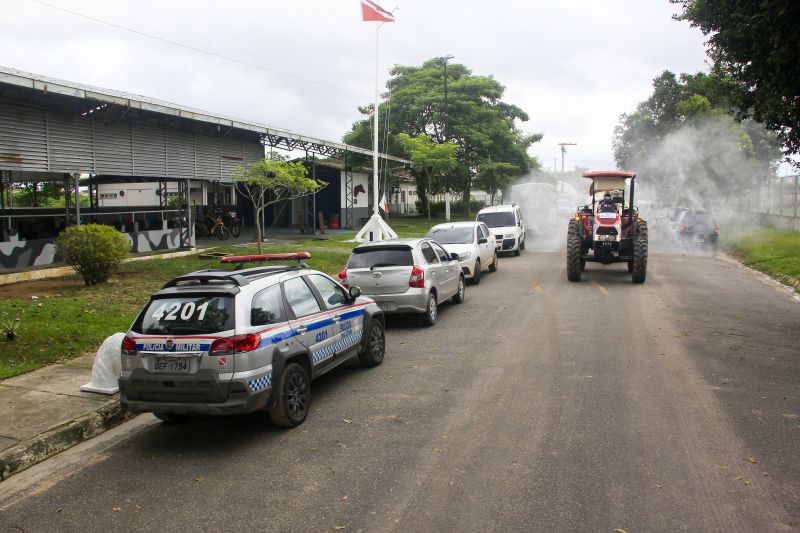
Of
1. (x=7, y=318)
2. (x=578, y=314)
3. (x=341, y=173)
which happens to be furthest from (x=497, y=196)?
(x=7, y=318)

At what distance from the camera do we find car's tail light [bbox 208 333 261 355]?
5.60 meters

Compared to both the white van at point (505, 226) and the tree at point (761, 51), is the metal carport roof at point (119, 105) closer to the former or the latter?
the white van at point (505, 226)

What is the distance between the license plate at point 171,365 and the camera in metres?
5.67

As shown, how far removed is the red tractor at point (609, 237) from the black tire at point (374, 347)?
874 centimetres

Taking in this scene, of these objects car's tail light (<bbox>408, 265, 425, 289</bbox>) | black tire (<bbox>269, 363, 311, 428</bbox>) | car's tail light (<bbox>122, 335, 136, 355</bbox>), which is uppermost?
car's tail light (<bbox>408, 265, 425, 289</bbox>)

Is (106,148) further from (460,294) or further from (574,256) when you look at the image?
(574,256)

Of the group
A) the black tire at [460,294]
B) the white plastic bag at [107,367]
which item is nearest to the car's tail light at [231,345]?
the white plastic bag at [107,367]

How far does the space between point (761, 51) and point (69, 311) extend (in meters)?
11.8

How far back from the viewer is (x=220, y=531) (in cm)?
420

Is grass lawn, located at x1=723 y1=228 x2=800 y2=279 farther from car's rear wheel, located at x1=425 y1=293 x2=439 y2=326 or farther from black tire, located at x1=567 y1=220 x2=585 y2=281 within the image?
car's rear wheel, located at x1=425 y1=293 x2=439 y2=326

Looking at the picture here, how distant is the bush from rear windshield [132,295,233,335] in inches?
317

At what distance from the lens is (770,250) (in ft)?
67.8

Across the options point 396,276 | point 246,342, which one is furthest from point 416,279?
point 246,342

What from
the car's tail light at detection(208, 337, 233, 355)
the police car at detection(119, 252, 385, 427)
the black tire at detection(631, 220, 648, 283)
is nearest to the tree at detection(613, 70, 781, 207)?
the black tire at detection(631, 220, 648, 283)
